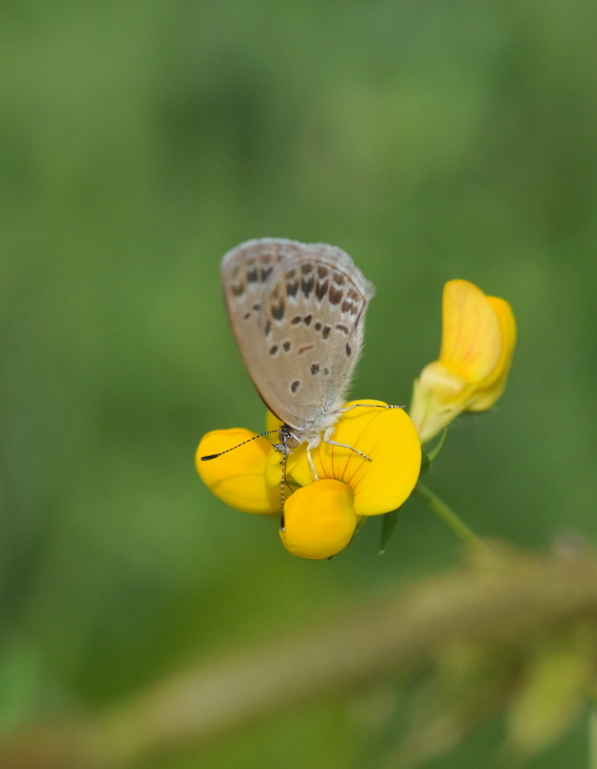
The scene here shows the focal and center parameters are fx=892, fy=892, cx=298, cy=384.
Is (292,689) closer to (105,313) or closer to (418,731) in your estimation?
(418,731)

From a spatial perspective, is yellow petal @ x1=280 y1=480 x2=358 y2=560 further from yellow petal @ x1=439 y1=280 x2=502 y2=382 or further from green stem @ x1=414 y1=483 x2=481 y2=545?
yellow petal @ x1=439 y1=280 x2=502 y2=382

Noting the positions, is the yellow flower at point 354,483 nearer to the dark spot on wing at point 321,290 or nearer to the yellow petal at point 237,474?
the yellow petal at point 237,474

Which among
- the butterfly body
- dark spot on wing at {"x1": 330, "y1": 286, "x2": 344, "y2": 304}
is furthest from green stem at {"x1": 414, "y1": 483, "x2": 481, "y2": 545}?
dark spot on wing at {"x1": 330, "y1": 286, "x2": 344, "y2": 304}

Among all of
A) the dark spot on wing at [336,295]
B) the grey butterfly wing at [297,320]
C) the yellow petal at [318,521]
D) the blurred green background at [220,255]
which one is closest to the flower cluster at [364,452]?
the yellow petal at [318,521]

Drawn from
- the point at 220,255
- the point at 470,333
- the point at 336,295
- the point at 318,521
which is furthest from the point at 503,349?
the point at 220,255

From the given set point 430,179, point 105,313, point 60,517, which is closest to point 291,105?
point 430,179

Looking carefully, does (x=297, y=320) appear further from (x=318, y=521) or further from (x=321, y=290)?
(x=318, y=521)

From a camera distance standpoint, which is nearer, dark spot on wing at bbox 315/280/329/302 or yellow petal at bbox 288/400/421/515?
yellow petal at bbox 288/400/421/515
